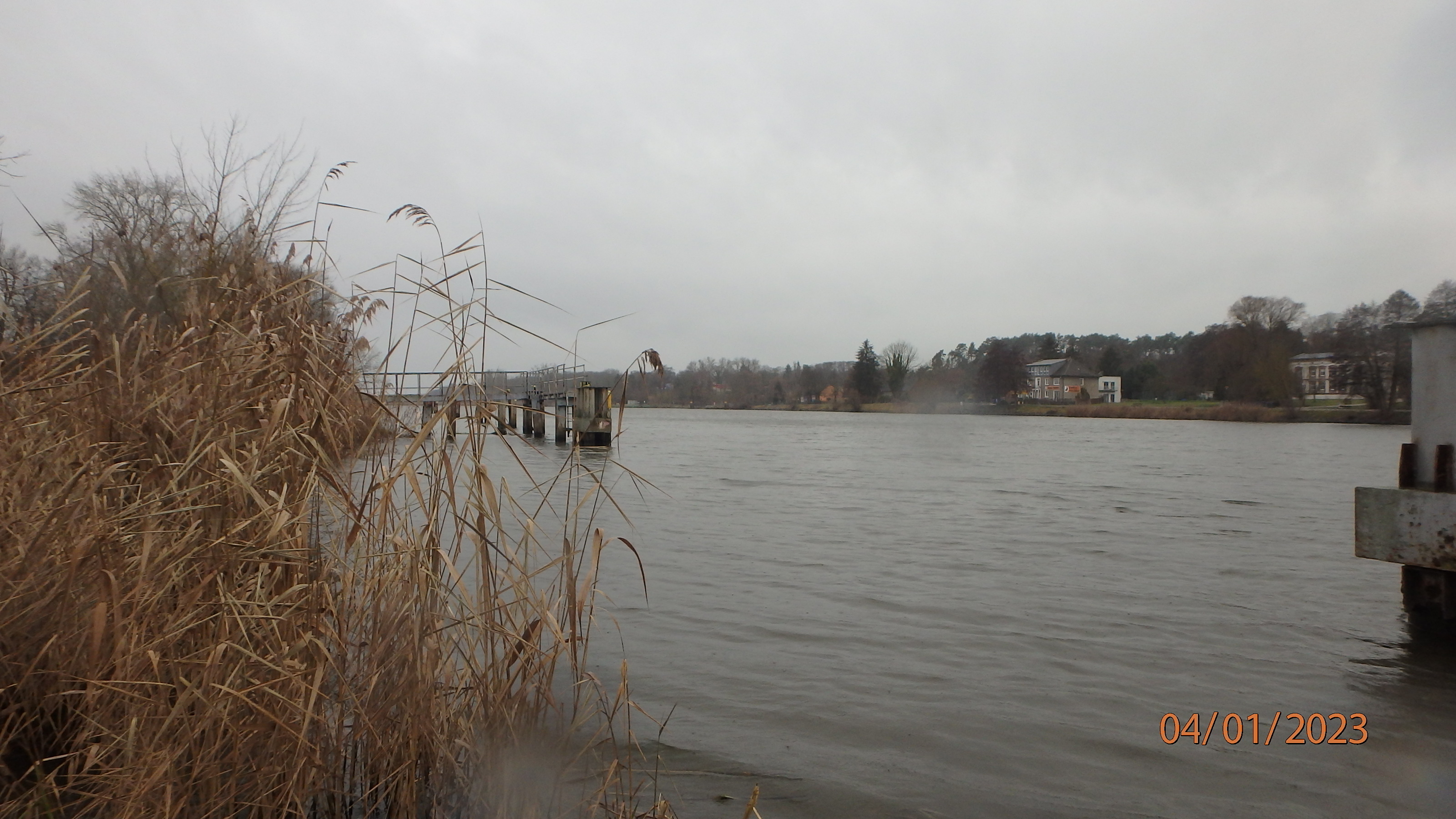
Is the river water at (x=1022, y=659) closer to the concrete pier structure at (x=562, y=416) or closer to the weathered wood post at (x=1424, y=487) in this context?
the weathered wood post at (x=1424, y=487)

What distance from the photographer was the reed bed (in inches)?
89.9

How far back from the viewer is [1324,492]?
51.7ft

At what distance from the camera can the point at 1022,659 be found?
17.6 feet

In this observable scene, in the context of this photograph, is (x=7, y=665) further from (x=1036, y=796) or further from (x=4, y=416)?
(x=1036, y=796)

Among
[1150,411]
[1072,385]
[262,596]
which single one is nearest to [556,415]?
[262,596]

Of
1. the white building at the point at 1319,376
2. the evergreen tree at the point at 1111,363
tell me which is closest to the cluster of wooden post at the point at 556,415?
the white building at the point at 1319,376

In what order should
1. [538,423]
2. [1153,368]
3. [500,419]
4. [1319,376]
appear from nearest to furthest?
1. [500,419]
2. [538,423]
3. [1319,376]
4. [1153,368]

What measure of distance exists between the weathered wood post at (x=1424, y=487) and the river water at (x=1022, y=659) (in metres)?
0.79

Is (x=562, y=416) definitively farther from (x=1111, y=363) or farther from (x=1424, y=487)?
(x=1111, y=363)

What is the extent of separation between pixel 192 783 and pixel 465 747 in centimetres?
82

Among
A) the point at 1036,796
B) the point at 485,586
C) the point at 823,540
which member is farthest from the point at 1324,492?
the point at 485,586

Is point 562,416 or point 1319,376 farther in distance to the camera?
point 1319,376
